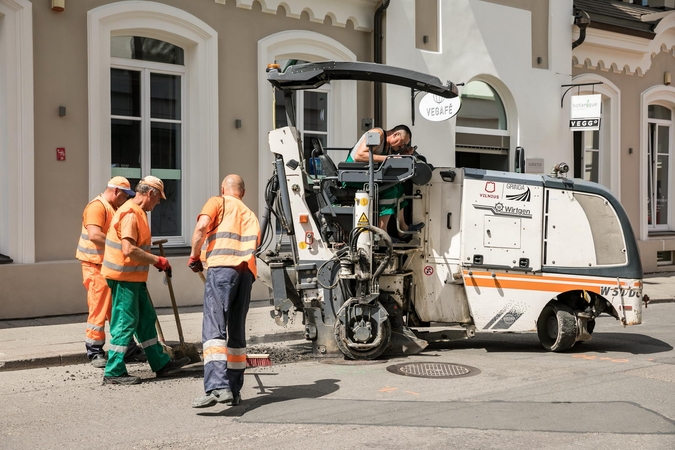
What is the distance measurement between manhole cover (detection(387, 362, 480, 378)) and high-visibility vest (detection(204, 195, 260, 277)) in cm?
201

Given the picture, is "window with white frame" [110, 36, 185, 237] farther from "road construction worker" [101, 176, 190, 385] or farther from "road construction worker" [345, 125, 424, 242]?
"road construction worker" [101, 176, 190, 385]

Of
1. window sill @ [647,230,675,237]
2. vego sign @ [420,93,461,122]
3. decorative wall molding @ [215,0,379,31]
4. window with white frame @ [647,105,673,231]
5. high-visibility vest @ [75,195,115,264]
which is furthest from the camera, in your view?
window with white frame @ [647,105,673,231]

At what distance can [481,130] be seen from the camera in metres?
16.1

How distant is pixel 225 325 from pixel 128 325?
3.98ft

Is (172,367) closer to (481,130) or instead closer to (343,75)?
(343,75)

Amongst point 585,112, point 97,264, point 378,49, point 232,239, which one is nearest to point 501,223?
point 232,239

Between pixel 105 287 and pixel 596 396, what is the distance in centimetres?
458

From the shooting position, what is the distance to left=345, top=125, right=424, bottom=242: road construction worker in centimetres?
854

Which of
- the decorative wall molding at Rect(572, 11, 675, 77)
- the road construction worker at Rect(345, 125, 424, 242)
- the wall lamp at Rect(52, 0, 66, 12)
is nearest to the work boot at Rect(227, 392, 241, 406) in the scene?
the road construction worker at Rect(345, 125, 424, 242)

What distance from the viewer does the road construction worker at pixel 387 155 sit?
854cm

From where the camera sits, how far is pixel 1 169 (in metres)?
10.5

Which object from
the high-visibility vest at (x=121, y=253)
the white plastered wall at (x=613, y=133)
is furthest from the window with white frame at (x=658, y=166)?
the high-visibility vest at (x=121, y=253)

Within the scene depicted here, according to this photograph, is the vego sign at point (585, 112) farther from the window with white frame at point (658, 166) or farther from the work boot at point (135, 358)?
the work boot at point (135, 358)

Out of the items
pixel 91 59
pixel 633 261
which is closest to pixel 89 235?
pixel 91 59
